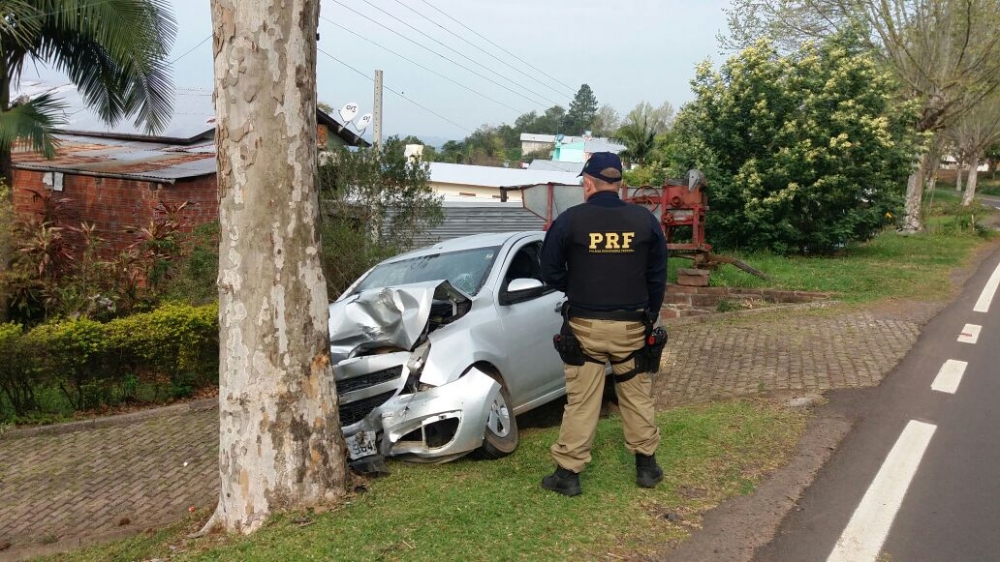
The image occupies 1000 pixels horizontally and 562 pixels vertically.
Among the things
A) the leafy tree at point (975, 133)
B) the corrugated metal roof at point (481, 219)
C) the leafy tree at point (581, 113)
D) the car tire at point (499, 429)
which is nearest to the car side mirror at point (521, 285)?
the car tire at point (499, 429)

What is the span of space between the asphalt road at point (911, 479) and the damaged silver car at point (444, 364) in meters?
1.98

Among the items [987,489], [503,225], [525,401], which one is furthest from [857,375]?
[503,225]

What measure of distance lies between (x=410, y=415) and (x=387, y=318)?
2.33 ft

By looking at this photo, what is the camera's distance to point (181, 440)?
23.5ft

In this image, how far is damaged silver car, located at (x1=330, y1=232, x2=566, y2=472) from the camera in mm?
5039

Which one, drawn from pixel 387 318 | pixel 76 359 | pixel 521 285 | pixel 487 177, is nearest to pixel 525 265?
pixel 521 285

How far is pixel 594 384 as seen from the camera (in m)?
4.38

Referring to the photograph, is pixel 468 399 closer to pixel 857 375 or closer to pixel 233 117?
pixel 233 117

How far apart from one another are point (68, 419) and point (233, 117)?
17.7 ft

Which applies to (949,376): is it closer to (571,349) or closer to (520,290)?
(520,290)

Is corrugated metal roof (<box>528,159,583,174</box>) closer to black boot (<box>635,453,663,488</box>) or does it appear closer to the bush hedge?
the bush hedge

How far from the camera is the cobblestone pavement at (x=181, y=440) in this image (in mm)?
5598

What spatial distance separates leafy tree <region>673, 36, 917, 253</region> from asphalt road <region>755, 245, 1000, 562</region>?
366 inches

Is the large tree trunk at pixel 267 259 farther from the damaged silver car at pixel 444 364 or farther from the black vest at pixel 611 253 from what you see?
the black vest at pixel 611 253
